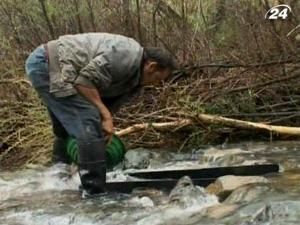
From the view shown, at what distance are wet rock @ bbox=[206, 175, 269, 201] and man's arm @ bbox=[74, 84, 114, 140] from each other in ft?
2.92

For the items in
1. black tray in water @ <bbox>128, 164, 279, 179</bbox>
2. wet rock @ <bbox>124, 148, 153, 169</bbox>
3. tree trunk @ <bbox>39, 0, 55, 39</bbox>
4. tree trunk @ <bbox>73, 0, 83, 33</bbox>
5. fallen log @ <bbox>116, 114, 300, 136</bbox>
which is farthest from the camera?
tree trunk @ <bbox>73, 0, 83, 33</bbox>

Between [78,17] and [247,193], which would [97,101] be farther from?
[78,17]

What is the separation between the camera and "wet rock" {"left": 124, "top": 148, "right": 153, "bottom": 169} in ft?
20.9

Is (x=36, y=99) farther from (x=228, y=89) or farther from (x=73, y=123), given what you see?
(x=73, y=123)

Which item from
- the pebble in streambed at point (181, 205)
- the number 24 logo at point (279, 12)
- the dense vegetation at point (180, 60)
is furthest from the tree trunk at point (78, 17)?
the pebble in streambed at point (181, 205)

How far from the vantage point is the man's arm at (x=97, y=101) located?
15.3 ft

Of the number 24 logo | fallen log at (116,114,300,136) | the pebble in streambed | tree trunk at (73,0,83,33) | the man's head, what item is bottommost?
the pebble in streambed

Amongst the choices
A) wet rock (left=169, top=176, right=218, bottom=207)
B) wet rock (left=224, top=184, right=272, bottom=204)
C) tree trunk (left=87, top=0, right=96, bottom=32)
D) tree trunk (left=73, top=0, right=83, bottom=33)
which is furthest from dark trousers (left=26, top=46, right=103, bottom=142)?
tree trunk (left=73, top=0, right=83, bottom=33)

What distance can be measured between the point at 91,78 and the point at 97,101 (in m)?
0.21

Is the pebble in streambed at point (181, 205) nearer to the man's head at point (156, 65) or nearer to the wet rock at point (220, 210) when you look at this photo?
the wet rock at point (220, 210)

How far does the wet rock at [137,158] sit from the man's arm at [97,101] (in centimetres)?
150

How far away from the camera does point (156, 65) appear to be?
15.5 ft

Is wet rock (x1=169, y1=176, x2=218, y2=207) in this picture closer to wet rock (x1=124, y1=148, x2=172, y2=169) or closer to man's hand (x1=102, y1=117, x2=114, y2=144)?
man's hand (x1=102, y1=117, x2=114, y2=144)

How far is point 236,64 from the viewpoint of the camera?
732cm
